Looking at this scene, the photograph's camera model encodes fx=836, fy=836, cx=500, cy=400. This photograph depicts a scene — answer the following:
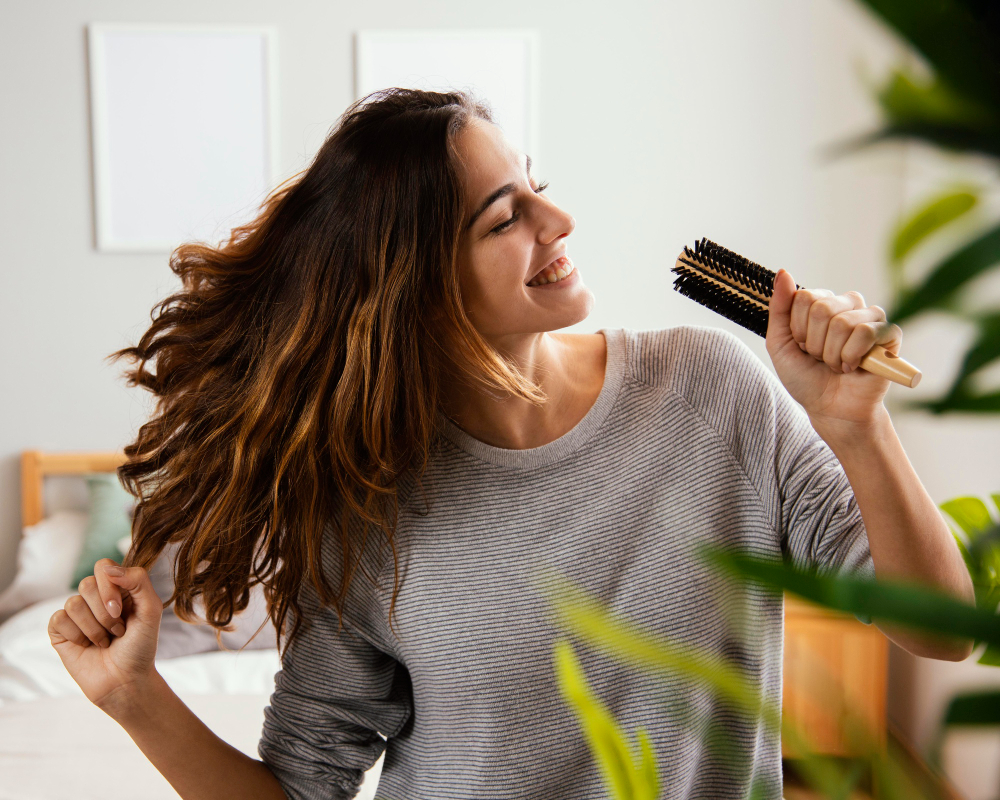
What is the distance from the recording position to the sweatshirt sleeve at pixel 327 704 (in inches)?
40.5

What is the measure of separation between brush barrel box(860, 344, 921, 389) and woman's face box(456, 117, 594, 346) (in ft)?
1.31

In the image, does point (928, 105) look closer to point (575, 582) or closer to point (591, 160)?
point (575, 582)

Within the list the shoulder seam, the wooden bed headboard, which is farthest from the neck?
the wooden bed headboard

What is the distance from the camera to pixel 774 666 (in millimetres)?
1055

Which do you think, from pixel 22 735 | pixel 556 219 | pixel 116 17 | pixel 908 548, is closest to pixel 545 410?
pixel 556 219

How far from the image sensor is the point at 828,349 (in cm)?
71

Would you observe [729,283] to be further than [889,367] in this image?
Yes

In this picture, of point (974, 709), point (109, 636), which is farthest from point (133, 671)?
point (974, 709)

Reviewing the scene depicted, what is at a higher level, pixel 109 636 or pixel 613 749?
pixel 613 749

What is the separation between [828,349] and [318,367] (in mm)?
571

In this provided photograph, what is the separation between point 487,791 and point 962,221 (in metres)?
1.04

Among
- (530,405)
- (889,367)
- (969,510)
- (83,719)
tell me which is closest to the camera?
(969,510)

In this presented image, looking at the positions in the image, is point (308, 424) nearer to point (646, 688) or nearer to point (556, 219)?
point (556, 219)

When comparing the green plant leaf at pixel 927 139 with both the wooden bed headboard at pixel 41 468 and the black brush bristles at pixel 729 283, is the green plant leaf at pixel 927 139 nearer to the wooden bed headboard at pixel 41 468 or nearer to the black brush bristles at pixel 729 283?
the black brush bristles at pixel 729 283
